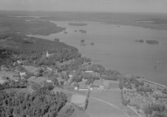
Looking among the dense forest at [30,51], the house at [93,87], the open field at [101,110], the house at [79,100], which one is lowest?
the open field at [101,110]

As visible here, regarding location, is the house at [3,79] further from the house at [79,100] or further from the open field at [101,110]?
the open field at [101,110]

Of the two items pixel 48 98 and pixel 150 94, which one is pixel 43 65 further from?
pixel 150 94

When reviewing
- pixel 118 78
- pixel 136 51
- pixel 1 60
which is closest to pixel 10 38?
pixel 1 60

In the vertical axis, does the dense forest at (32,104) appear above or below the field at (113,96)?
above

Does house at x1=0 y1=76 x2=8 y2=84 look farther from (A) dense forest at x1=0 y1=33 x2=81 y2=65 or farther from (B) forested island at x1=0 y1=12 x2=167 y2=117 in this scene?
(A) dense forest at x1=0 y1=33 x2=81 y2=65

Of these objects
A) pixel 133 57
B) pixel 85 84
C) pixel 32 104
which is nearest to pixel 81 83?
pixel 85 84

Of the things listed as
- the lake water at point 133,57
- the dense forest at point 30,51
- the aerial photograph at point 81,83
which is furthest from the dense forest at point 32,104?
the lake water at point 133,57

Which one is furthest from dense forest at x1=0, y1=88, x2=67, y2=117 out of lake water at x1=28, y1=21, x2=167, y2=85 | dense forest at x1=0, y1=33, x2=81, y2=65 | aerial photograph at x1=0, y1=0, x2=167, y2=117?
lake water at x1=28, y1=21, x2=167, y2=85

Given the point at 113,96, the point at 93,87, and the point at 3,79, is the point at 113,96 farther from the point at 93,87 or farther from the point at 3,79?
the point at 3,79
